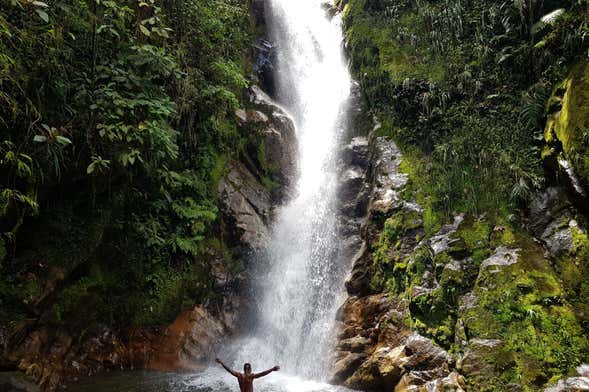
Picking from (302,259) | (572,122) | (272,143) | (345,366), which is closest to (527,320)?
(345,366)

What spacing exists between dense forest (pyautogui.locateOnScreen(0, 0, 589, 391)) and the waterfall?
1518 mm

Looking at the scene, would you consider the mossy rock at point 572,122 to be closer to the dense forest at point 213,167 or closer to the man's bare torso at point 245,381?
the dense forest at point 213,167

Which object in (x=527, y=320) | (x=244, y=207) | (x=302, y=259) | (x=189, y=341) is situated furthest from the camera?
(x=244, y=207)

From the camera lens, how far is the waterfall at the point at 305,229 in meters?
10.0

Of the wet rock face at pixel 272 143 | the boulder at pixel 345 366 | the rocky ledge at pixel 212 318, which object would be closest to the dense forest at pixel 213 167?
the rocky ledge at pixel 212 318

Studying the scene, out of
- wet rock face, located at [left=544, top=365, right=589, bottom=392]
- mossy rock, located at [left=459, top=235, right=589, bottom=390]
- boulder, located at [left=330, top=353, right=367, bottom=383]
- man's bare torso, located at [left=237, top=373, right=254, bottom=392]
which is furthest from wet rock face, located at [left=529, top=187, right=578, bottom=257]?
man's bare torso, located at [left=237, top=373, right=254, bottom=392]

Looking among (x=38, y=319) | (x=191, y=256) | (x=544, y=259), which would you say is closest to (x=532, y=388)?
(x=544, y=259)

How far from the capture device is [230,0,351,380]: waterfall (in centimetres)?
1000

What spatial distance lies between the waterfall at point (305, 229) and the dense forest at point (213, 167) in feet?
4.98

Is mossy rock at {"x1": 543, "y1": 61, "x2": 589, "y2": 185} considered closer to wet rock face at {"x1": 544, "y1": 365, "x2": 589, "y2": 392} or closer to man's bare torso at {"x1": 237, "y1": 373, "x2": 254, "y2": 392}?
wet rock face at {"x1": 544, "y1": 365, "x2": 589, "y2": 392}

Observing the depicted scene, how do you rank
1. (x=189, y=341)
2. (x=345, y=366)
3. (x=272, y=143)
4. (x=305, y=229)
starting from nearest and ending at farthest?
(x=345, y=366)
(x=189, y=341)
(x=305, y=229)
(x=272, y=143)

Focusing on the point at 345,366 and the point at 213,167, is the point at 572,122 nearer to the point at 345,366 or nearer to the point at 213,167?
the point at 345,366

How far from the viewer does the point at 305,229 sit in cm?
1272

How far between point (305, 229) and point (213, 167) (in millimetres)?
3646
